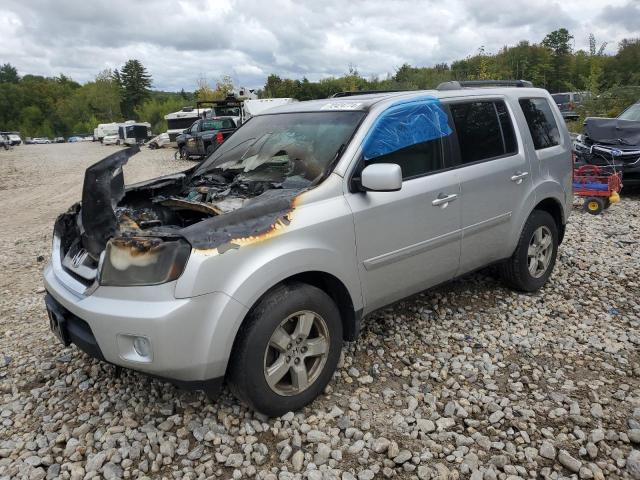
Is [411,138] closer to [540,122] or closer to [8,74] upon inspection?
[540,122]

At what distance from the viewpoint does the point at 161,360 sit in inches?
98.7

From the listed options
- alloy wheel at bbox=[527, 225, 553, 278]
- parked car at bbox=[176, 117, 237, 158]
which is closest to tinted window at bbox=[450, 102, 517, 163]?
alloy wheel at bbox=[527, 225, 553, 278]

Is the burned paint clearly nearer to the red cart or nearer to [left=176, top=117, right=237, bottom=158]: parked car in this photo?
the red cart

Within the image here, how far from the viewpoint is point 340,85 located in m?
51.6

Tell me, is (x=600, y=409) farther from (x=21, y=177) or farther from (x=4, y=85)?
(x=4, y=85)

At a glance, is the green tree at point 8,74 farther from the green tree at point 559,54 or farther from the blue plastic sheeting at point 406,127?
the blue plastic sheeting at point 406,127

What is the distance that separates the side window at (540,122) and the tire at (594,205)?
3.99 metres

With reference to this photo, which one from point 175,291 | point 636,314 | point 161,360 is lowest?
point 636,314

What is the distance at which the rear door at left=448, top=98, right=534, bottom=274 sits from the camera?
382 cm

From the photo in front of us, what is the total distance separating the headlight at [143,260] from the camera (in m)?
2.48

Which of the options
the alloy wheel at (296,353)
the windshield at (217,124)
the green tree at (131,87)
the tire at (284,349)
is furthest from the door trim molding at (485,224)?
the green tree at (131,87)

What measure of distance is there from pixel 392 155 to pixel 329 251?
87cm

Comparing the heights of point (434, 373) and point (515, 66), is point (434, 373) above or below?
below

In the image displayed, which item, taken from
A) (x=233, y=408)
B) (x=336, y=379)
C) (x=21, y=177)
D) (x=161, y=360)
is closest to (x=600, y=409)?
(x=336, y=379)
